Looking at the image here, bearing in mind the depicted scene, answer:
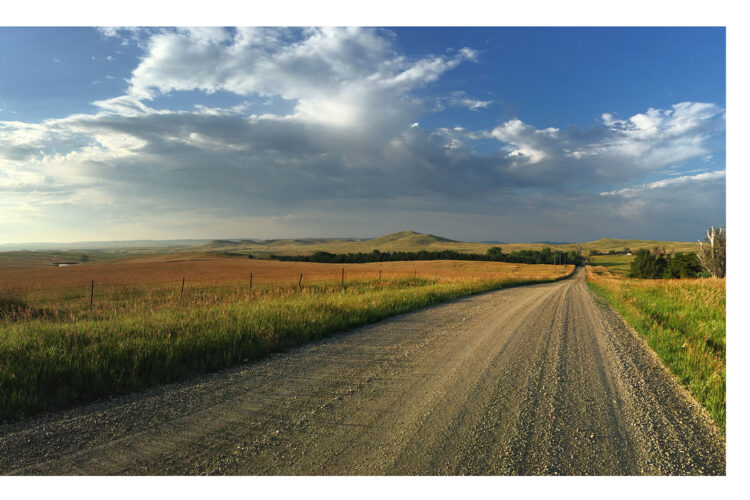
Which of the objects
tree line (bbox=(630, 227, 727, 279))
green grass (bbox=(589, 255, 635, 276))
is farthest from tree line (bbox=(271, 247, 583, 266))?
tree line (bbox=(630, 227, 727, 279))

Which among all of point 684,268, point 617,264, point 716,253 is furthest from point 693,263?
point 617,264

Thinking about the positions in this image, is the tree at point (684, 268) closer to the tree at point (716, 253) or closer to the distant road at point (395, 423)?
the tree at point (716, 253)

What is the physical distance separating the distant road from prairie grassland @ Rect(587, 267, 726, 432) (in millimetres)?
257

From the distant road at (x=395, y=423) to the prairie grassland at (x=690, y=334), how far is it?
26 centimetres

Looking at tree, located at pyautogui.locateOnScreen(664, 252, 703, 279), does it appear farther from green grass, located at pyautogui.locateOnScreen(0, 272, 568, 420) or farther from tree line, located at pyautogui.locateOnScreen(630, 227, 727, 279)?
green grass, located at pyautogui.locateOnScreen(0, 272, 568, 420)

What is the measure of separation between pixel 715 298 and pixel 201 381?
16090mm

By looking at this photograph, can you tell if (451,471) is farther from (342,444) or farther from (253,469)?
(253,469)

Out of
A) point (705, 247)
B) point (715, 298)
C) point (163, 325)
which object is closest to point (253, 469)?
point (163, 325)

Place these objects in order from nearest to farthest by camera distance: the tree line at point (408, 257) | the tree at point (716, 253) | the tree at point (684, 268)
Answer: the tree at point (716, 253)
the tree at point (684, 268)
the tree line at point (408, 257)

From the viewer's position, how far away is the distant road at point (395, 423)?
3203 millimetres

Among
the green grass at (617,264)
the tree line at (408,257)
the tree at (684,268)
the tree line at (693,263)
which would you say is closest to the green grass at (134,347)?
the tree line at (693,263)

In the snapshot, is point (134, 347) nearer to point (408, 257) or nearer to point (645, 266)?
point (645, 266)

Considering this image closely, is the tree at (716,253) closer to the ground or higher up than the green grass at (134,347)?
higher up

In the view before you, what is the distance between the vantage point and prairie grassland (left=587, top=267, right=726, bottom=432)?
4938mm
